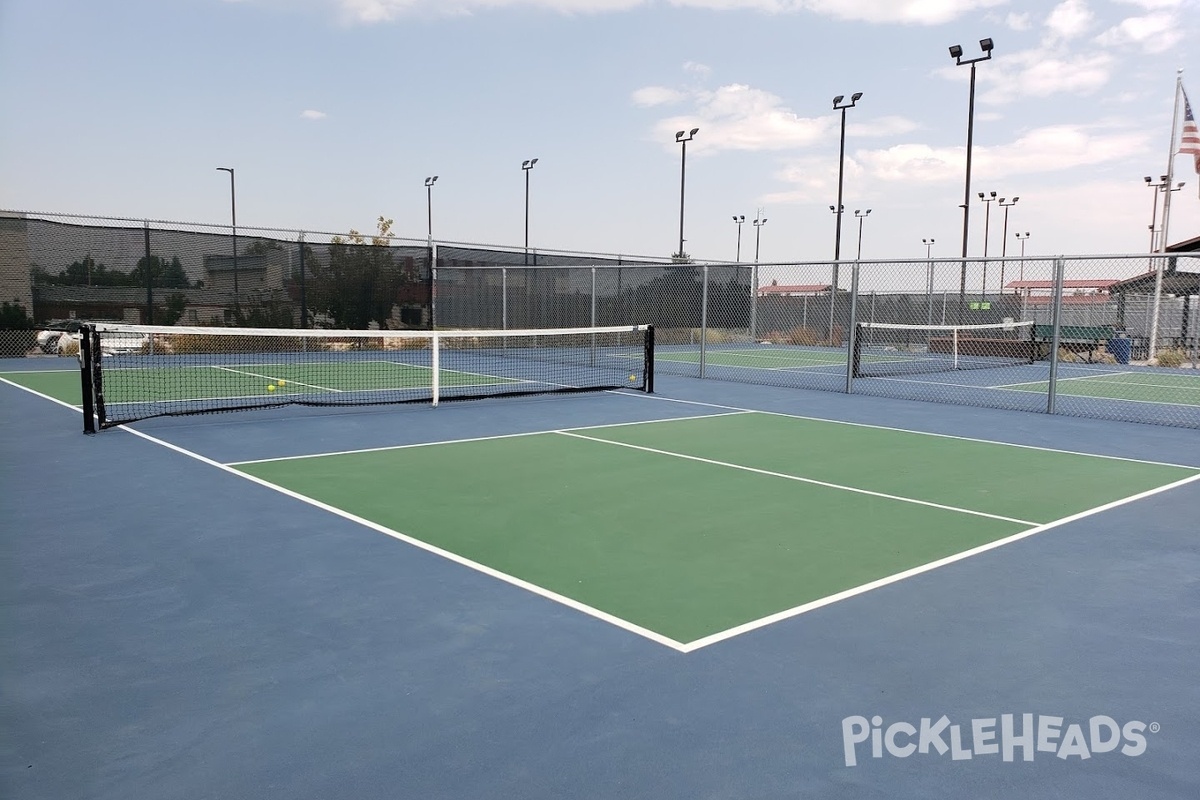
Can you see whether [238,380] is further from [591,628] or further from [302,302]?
[591,628]

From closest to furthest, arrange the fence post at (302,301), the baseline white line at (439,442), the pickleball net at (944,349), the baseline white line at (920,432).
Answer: the baseline white line at (439,442) → the baseline white line at (920,432) → the pickleball net at (944,349) → the fence post at (302,301)

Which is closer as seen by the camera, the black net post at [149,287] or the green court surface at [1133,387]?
the green court surface at [1133,387]

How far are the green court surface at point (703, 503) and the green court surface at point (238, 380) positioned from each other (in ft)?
19.6

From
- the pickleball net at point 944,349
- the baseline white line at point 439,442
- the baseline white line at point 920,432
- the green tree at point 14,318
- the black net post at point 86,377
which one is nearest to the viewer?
the baseline white line at point 439,442

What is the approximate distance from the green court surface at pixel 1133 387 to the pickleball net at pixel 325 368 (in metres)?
7.95

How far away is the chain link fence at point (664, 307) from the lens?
55.3 feet

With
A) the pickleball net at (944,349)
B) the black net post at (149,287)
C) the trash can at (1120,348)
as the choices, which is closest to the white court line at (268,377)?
the black net post at (149,287)

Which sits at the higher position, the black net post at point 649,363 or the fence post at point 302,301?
the fence post at point 302,301

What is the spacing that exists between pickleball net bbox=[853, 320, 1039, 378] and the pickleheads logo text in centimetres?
1539

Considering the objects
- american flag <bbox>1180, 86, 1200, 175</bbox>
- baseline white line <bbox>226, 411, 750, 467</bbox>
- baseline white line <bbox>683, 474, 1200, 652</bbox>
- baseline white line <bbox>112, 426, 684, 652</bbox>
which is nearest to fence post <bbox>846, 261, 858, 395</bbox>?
baseline white line <bbox>226, 411, 750, 467</bbox>

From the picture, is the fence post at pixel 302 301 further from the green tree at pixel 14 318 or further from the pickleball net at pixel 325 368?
the green tree at pixel 14 318

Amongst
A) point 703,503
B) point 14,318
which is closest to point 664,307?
point 14,318

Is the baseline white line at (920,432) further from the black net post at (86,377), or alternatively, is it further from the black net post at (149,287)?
the black net post at (149,287)

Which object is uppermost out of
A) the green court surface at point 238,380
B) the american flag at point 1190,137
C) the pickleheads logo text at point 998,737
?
the american flag at point 1190,137
